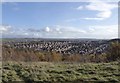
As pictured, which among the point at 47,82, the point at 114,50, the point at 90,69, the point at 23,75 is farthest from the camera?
the point at 114,50

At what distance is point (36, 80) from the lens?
5332mm

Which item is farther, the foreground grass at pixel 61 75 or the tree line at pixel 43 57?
the tree line at pixel 43 57

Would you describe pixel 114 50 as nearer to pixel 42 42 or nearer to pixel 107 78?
pixel 107 78

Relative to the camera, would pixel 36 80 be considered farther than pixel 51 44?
No

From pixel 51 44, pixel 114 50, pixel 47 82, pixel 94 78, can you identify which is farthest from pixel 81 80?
pixel 51 44

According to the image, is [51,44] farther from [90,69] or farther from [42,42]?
[90,69]

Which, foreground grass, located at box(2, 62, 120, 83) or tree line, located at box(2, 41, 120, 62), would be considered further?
tree line, located at box(2, 41, 120, 62)

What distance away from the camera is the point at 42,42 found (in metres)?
25.7

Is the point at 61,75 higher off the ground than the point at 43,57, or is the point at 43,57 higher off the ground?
the point at 61,75

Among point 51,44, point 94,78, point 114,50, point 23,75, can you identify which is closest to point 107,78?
point 94,78

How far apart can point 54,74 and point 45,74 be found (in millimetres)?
237

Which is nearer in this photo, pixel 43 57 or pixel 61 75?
pixel 61 75

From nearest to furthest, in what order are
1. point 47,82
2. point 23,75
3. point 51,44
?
point 47,82 → point 23,75 → point 51,44

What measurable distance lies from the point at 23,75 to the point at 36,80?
1.68ft
